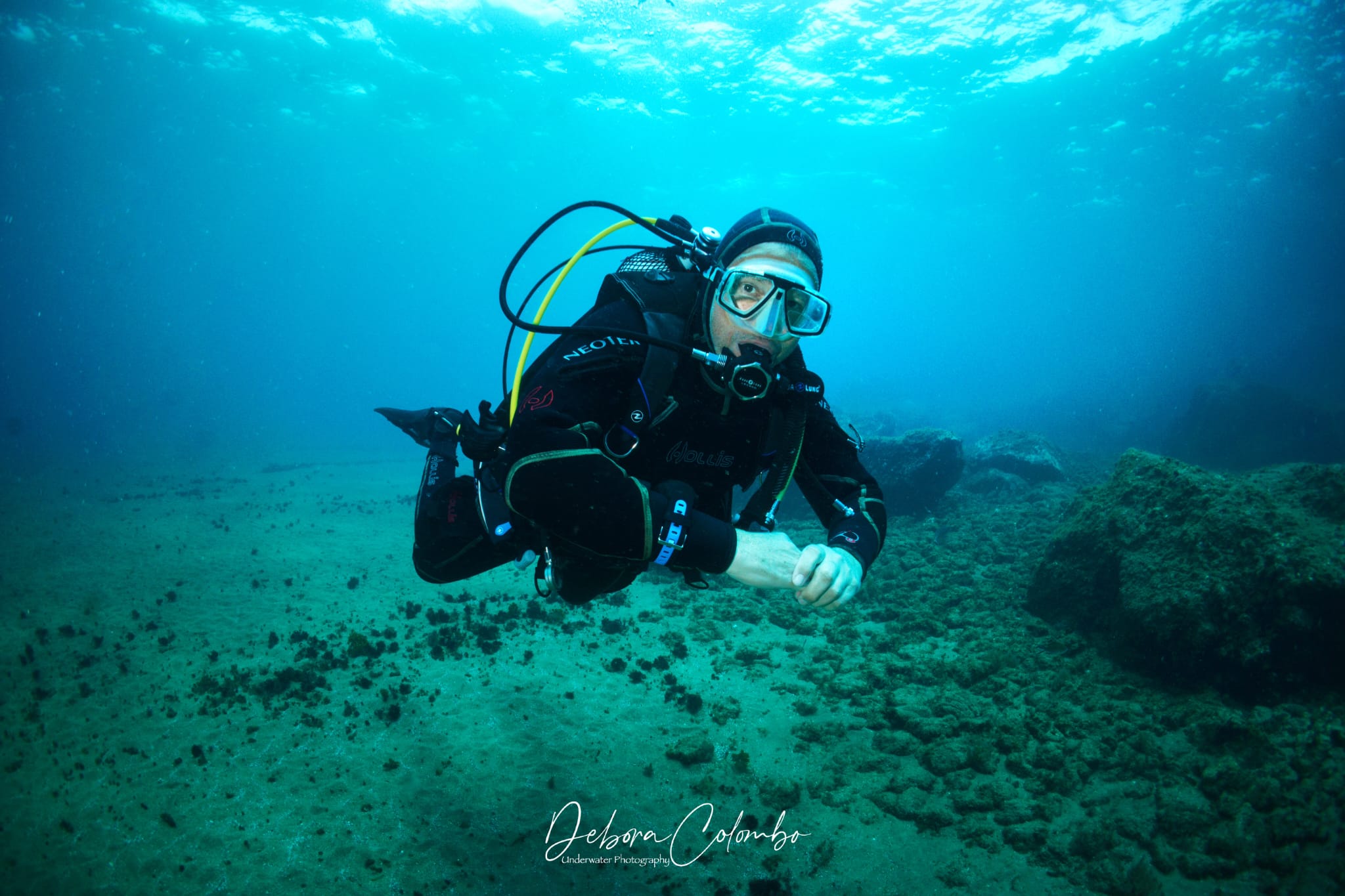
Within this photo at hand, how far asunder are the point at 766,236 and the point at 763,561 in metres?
1.89

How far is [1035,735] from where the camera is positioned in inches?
167

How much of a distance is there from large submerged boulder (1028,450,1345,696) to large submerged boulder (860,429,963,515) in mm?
5407

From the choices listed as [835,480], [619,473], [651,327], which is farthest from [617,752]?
[651,327]

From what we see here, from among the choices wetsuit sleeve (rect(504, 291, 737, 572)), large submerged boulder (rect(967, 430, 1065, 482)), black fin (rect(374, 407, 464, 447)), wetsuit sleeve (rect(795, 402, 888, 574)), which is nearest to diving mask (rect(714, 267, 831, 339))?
wetsuit sleeve (rect(795, 402, 888, 574))

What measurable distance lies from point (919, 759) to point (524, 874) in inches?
121

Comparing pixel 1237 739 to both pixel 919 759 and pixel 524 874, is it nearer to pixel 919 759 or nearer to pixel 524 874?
pixel 919 759

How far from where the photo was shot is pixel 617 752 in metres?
4.30

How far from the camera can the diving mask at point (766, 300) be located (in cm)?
264

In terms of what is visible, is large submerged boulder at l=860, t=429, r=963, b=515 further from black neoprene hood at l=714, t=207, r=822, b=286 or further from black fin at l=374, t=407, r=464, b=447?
black fin at l=374, t=407, r=464, b=447

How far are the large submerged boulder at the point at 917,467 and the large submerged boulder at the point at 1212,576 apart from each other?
17.7ft

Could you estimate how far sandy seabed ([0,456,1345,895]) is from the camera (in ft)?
10.4

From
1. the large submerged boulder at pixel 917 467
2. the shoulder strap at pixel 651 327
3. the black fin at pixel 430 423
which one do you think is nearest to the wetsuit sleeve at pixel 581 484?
the shoulder strap at pixel 651 327

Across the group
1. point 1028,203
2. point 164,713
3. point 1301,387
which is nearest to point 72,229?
point 164,713

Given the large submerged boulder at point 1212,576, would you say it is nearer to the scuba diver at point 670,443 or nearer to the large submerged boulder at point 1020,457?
the scuba diver at point 670,443
